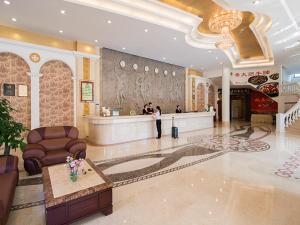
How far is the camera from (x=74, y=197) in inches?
81.7

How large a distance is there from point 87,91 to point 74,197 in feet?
19.2

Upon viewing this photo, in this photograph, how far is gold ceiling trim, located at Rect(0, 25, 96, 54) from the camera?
226 inches

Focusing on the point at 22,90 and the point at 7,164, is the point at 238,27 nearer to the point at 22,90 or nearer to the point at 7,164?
the point at 7,164

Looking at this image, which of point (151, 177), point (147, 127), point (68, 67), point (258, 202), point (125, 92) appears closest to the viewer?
point (258, 202)

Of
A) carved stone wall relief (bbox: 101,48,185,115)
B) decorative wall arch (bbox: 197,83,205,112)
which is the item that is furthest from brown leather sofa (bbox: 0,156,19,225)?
decorative wall arch (bbox: 197,83,205,112)

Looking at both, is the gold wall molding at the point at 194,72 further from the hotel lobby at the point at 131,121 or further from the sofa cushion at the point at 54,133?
the sofa cushion at the point at 54,133

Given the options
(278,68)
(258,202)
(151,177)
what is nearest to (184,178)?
(151,177)

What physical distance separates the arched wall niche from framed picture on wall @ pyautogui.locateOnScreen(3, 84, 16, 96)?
10905 mm

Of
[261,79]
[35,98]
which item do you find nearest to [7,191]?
[35,98]

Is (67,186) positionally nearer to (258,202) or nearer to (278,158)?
(258,202)

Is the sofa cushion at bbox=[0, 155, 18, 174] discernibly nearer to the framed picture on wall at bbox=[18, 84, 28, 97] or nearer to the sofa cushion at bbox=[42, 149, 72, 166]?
the sofa cushion at bbox=[42, 149, 72, 166]

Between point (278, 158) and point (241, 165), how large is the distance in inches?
54.5

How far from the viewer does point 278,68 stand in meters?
12.3

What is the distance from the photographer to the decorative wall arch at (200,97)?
13.3 m
